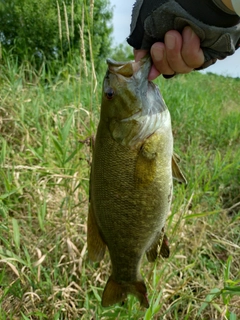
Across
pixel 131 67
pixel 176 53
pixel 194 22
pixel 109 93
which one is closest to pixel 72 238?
pixel 109 93

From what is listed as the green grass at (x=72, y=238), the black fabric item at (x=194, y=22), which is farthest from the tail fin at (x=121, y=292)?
the black fabric item at (x=194, y=22)

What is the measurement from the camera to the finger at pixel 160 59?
1.32 meters

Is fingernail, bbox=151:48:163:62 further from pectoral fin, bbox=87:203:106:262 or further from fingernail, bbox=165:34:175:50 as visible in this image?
pectoral fin, bbox=87:203:106:262

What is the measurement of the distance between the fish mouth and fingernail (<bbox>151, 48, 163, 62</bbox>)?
1.3 inches

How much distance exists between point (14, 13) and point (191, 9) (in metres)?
8.27

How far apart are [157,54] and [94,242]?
802 mm

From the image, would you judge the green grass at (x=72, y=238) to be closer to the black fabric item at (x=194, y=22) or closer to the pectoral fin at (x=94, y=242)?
the pectoral fin at (x=94, y=242)

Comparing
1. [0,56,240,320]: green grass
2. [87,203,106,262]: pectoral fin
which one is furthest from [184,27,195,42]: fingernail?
[87,203,106,262]: pectoral fin

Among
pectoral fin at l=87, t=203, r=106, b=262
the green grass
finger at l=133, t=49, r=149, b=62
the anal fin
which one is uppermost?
finger at l=133, t=49, r=149, b=62

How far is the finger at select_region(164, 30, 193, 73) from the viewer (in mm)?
1284

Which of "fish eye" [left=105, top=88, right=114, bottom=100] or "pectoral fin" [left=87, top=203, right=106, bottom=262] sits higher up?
"fish eye" [left=105, top=88, right=114, bottom=100]

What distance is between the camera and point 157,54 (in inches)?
52.5

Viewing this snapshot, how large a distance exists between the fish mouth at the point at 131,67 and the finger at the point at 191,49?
139 millimetres

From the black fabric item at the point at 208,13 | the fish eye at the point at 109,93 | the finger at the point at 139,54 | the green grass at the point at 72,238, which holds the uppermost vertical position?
the black fabric item at the point at 208,13
